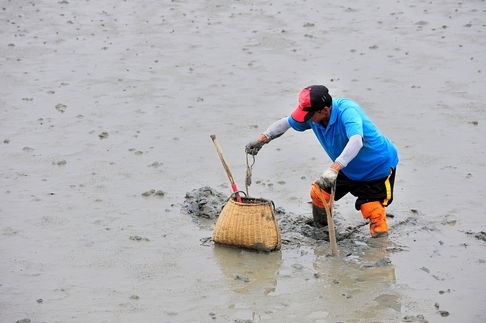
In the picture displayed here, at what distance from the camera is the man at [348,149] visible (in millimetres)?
5863

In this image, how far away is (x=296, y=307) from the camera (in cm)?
541

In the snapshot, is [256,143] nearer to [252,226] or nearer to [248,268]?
[252,226]

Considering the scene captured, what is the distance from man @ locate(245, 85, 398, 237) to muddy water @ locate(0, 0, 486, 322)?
1.22 ft

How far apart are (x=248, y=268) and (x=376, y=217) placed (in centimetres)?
112

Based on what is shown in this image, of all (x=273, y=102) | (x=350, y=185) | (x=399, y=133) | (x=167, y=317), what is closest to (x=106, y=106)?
(x=273, y=102)

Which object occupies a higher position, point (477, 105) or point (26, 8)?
point (26, 8)

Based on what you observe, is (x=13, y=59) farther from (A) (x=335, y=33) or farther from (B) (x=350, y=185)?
(B) (x=350, y=185)

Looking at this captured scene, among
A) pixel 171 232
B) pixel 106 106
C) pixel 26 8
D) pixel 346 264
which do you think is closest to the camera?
pixel 346 264

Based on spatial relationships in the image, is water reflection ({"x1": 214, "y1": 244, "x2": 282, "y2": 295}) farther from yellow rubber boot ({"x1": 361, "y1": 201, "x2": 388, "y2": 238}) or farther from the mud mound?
yellow rubber boot ({"x1": 361, "y1": 201, "x2": 388, "y2": 238})

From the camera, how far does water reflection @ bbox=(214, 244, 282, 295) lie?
5750mm

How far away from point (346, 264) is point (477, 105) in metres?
4.17

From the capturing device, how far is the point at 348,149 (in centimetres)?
578

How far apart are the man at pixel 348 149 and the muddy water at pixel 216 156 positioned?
37cm

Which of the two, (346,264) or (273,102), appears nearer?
(346,264)
